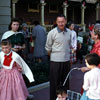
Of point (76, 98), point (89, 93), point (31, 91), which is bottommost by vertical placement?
point (31, 91)

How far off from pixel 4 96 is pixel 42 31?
17.4 ft

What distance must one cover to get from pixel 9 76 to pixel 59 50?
3.54ft

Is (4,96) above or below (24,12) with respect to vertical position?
below

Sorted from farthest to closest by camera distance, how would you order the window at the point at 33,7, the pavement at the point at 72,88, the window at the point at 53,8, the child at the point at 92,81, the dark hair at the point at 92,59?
the window at the point at 53,8 → the window at the point at 33,7 → the pavement at the point at 72,88 → the dark hair at the point at 92,59 → the child at the point at 92,81

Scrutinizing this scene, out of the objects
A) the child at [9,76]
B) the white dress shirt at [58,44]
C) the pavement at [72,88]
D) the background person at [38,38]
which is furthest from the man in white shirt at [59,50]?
the background person at [38,38]

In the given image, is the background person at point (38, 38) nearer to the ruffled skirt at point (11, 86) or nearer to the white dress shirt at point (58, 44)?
the white dress shirt at point (58, 44)

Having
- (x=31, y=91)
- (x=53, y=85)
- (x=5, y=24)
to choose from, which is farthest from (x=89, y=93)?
(x=5, y=24)

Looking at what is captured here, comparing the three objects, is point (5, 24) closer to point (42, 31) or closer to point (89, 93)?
point (42, 31)

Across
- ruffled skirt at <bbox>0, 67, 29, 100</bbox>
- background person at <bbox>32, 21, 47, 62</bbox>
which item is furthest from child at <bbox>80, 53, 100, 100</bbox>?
background person at <bbox>32, 21, 47, 62</bbox>

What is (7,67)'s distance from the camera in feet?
14.2

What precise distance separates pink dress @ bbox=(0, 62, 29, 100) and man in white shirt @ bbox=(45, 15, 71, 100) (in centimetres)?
72

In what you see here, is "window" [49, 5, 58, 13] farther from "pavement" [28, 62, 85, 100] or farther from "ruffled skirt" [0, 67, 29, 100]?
"ruffled skirt" [0, 67, 29, 100]

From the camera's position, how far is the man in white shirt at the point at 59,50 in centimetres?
445

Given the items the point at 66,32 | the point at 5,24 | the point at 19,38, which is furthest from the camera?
the point at 5,24
